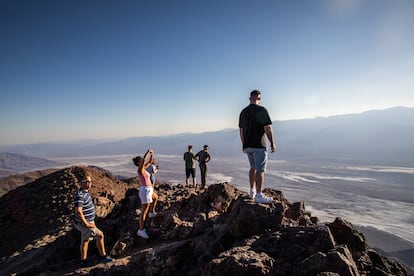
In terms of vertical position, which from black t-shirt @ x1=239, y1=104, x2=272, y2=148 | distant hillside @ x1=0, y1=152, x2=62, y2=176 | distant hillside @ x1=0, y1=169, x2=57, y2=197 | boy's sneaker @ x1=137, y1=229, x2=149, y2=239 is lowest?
distant hillside @ x1=0, y1=152, x2=62, y2=176

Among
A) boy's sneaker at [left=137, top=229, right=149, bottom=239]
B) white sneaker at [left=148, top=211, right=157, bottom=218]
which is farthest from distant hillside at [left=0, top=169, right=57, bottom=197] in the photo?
boy's sneaker at [left=137, top=229, right=149, bottom=239]

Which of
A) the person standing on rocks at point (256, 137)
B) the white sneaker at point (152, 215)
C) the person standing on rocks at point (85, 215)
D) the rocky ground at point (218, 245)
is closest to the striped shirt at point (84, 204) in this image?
the person standing on rocks at point (85, 215)

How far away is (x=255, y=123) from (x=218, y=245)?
246 cm

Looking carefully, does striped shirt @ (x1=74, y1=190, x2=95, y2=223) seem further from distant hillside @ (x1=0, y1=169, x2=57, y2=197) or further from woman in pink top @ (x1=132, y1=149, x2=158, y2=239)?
distant hillside @ (x1=0, y1=169, x2=57, y2=197)

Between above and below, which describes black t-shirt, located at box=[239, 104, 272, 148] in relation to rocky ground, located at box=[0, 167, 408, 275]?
above

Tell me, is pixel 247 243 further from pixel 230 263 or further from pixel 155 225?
pixel 155 225

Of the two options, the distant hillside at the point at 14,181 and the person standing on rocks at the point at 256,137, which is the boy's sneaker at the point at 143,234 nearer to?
the person standing on rocks at the point at 256,137

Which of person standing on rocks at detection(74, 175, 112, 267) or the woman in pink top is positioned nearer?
person standing on rocks at detection(74, 175, 112, 267)

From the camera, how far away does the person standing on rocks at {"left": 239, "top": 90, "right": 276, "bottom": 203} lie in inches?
188

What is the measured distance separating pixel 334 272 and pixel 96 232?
4390 mm

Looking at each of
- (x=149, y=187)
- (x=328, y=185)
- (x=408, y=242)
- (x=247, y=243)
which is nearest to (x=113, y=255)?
(x=149, y=187)

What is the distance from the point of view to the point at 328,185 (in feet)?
195

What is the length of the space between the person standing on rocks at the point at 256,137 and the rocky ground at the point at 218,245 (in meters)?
0.41

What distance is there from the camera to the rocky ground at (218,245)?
3535 millimetres
